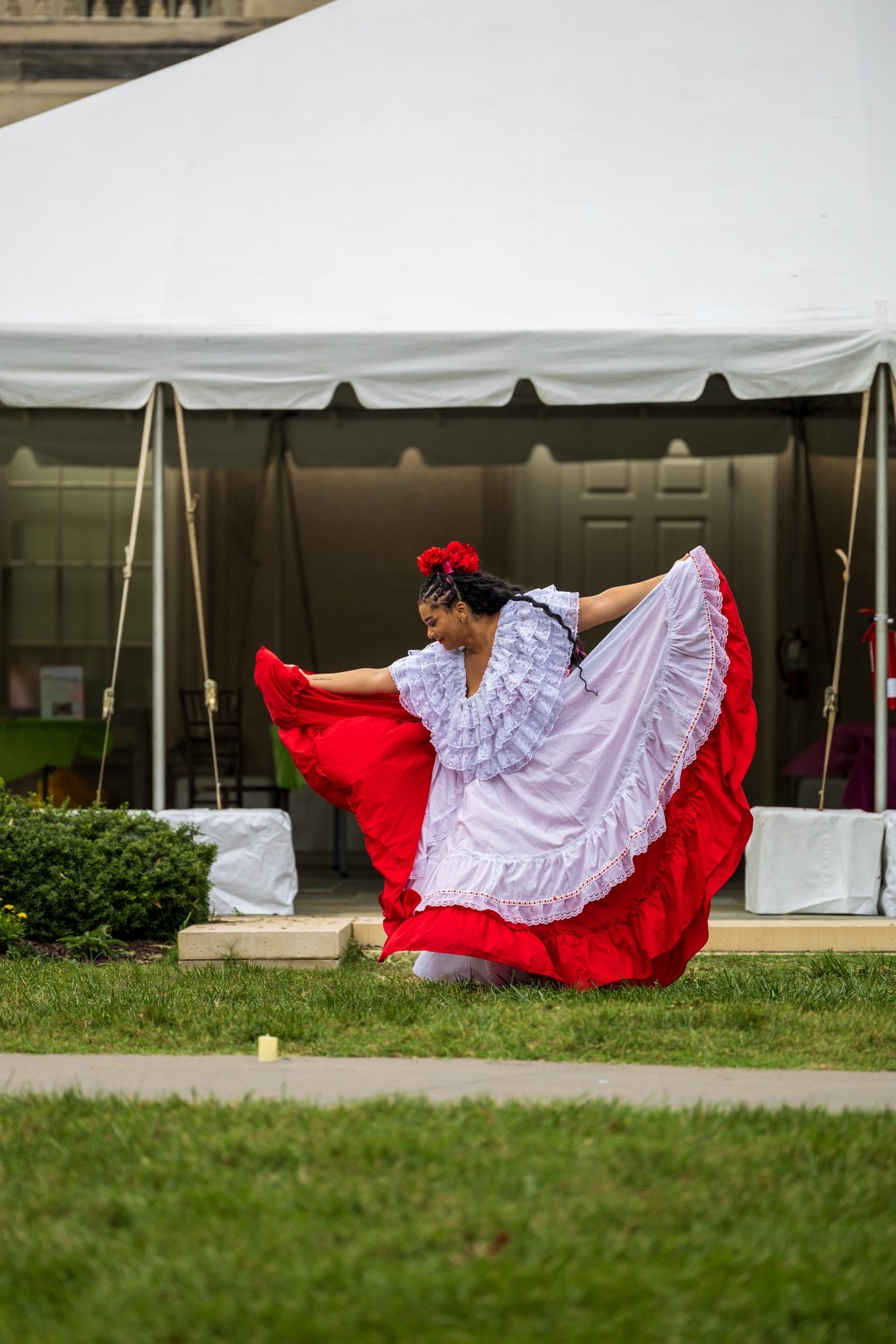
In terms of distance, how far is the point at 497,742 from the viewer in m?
4.98

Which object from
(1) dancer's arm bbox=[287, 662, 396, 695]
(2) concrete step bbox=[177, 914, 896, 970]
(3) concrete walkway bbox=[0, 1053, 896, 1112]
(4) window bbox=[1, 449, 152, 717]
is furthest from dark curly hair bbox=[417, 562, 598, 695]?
(4) window bbox=[1, 449, 152, 717]

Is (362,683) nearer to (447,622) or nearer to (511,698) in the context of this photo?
(447,622)

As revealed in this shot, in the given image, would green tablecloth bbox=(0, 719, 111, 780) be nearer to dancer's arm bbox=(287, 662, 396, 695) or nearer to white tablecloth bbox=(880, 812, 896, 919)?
dancer's arm bbox=(287, 662, 396, 695)

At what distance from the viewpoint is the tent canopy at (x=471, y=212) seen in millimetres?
6980

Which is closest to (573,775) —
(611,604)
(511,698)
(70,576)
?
(511,698)

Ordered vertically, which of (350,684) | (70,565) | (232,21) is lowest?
(350,684)

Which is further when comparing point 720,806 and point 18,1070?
point 720,806

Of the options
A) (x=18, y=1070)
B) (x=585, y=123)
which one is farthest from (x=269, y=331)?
(x=18, y=1070)

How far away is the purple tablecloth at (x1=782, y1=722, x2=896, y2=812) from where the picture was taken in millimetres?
7926

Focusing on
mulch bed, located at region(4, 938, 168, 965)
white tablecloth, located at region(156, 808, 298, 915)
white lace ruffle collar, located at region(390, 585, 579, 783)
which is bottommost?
mulch bed, located at region(4, 938, 168, 965)

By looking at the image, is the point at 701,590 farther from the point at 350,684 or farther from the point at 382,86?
the point at 382,86

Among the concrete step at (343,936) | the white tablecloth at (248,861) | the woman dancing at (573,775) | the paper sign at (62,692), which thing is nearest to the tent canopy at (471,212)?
the white tablecloth at (248,861)

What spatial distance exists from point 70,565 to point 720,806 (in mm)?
7956

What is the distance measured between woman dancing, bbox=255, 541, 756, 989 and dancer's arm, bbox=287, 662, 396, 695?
0.33 feet
